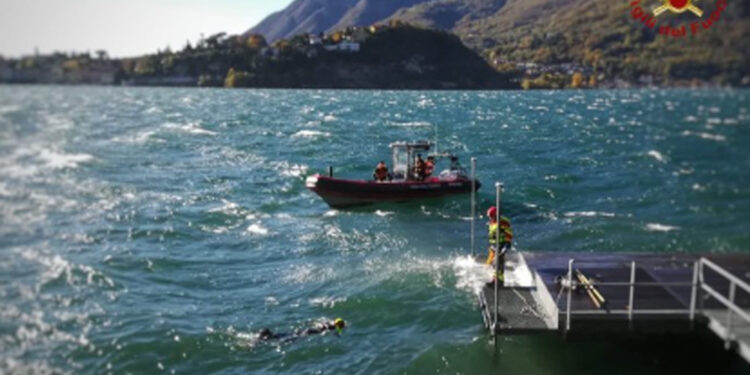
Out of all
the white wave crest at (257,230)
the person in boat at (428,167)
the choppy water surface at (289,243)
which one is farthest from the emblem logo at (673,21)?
the white wave crest at (257,230)

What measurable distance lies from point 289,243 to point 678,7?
46.3 ft

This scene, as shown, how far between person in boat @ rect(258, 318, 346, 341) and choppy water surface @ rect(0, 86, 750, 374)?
25cm

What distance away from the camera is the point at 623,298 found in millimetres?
10852

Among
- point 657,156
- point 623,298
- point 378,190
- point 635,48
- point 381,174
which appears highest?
point 635,48

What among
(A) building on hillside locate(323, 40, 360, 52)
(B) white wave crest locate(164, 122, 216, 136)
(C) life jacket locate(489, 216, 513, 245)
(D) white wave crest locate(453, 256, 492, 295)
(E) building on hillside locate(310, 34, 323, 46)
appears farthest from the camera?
(E) building on hillside locate(310, 34, 323, 46)

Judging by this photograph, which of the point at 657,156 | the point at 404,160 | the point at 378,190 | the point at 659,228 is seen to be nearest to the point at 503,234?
the point at 659,228

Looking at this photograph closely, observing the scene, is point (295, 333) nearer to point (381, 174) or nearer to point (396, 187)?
point (396, 187)

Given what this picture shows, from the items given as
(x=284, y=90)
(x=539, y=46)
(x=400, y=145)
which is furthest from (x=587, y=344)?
(x=284, y=90)

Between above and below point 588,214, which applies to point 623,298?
above

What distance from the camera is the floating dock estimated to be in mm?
9562

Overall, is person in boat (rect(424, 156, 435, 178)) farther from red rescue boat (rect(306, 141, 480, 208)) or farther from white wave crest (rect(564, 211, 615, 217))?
white wave crest (rect(564, 211, 615, 217))

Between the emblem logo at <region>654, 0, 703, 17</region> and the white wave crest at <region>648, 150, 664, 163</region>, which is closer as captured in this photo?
the emblem logo at <region>654, 0, 703, 17</region>

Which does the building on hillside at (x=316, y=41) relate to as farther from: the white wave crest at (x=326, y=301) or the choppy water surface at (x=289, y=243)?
the white wave crest at (x=326, y=301)

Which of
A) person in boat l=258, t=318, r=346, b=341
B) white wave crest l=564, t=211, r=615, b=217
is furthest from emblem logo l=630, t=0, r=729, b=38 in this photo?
person in boat l=258, t=318, r=346, b=341
